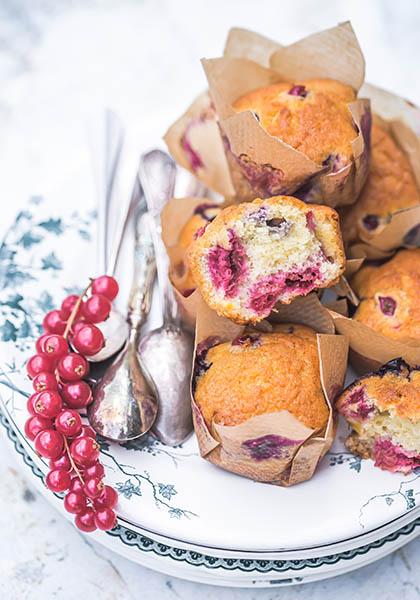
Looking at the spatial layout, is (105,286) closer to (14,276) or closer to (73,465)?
(14,276)

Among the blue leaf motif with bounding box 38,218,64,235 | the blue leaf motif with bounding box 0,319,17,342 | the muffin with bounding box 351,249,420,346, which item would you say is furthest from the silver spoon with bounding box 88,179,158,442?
the muffin with bounding box 351,249,420,346

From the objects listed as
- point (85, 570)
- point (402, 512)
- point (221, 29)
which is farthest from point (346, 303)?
point (221, 29)

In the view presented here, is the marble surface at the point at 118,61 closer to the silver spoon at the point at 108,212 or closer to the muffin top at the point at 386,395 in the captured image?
the silver spoon at the point at 108,212

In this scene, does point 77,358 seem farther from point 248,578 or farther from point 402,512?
point 402,512

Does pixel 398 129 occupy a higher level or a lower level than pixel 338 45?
lower

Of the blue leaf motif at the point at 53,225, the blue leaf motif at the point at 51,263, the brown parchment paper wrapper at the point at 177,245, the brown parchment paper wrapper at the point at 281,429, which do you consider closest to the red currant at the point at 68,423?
the brown parchment paper wrapper at the point at 281,429

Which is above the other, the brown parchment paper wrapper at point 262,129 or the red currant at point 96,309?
the brown parchment paper wrapper at point 262,129

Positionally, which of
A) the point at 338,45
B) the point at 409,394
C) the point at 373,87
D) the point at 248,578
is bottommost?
the point at 248,578
